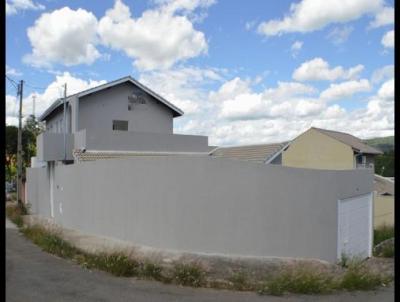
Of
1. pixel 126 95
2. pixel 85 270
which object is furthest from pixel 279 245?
pixel 126 95

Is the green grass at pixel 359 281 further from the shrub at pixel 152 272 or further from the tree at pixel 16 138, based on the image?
the tree at pixel 16 138

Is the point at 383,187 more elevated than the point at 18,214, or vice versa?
the point at 383,187

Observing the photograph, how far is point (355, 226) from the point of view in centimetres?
1449

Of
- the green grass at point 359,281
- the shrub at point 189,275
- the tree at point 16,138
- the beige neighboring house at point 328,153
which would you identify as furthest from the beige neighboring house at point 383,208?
the tree at point 16,138

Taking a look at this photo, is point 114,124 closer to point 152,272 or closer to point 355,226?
point 355,226

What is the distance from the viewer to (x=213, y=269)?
407 inches

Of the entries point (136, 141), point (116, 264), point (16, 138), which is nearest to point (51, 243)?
point (116, 264)

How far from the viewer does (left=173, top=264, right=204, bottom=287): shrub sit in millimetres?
8914

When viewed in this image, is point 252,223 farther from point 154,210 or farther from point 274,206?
point 154,210

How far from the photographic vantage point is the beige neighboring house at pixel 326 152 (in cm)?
3466

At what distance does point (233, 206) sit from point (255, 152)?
1381 centimetres

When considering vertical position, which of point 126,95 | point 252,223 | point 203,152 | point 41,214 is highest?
point 126,95

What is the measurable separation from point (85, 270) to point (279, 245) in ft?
16.0

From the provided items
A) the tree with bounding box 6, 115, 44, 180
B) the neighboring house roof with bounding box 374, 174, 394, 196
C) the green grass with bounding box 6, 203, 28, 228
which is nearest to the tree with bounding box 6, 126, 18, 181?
the tree with bounding box 6, 115, 44, 180
